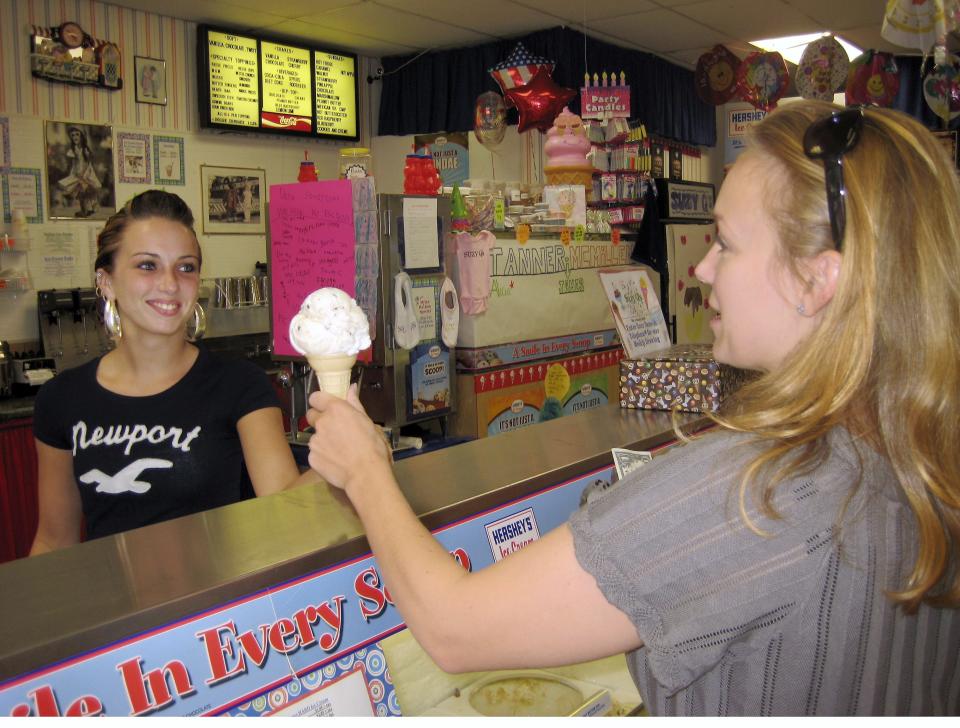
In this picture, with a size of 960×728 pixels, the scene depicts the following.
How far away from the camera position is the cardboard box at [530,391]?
5.14m

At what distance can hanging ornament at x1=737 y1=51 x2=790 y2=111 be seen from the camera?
7504 millimetres

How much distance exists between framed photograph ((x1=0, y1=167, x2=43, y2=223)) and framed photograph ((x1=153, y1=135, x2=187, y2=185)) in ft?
3.31

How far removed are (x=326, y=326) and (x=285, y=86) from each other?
6.85 metres

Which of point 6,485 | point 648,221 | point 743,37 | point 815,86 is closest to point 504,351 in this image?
point 648,221

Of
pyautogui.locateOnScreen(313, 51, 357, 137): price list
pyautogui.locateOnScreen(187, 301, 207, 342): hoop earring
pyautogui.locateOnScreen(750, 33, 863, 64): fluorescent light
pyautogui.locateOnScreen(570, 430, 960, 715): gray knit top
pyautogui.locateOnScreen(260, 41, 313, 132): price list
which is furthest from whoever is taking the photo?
pyautogui.locateOnScreen(750, 33, 863, 64): fluorescent light

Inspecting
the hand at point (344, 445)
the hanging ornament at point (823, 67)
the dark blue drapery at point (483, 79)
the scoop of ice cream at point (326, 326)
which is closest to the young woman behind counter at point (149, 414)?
the scoop of ice cream at point (326, 326)

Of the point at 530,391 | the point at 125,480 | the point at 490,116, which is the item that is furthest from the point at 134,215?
the point at 490,116

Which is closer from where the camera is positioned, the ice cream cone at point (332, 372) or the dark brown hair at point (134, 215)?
the ice cream cone at point (332, 372)

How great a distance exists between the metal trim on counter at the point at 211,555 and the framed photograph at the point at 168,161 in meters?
6.04

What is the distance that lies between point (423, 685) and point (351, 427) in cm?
48

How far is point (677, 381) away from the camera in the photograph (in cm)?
230

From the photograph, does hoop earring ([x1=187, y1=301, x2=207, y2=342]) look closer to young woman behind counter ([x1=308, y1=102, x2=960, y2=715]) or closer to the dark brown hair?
the dark brown hair

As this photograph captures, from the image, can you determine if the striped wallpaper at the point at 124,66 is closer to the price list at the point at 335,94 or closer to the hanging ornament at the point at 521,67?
the price list at the point at 335,94

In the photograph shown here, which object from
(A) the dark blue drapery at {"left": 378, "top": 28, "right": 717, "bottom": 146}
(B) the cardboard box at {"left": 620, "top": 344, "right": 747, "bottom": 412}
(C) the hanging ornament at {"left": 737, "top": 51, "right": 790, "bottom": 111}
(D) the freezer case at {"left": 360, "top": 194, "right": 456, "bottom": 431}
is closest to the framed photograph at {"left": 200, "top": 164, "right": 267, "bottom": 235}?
(A) the dark blue drapery at {"left": 378, "top": 28, "right": 717, "bottom": 146}
